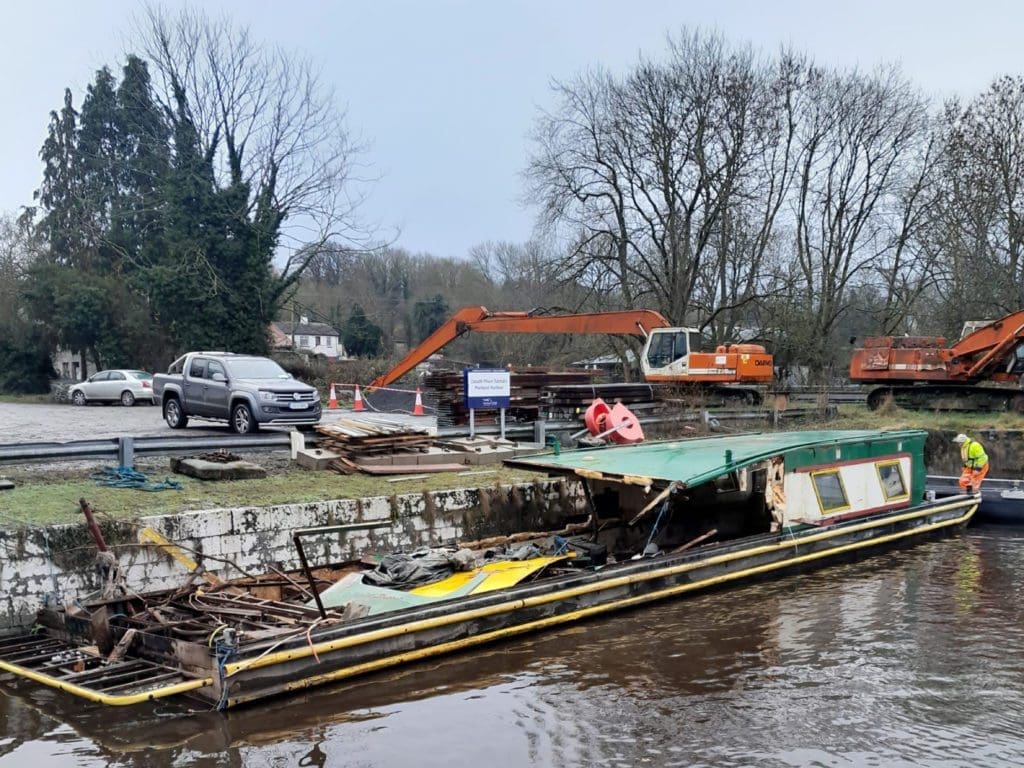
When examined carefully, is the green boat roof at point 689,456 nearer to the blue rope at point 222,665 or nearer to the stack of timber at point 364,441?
the stack of timber at point 364,441

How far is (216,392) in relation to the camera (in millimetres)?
16859

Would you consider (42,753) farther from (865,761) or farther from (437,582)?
(865,761)

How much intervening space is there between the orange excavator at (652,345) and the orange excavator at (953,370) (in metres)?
3.31

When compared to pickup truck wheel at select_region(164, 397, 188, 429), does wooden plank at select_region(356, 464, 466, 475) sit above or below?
below

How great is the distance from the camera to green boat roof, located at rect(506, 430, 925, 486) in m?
10.7

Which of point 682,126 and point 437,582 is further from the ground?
point 682,126

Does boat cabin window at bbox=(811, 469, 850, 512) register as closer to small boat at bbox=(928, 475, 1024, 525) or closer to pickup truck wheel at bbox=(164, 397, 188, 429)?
small boat at bbox=(928, 475, 1024, 525)

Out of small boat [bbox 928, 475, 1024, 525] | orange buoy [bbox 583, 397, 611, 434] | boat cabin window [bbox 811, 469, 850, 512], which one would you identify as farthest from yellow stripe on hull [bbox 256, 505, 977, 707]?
orange buoy [bbox 583, 397, 611, 434]

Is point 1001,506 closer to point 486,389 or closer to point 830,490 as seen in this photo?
point 830,490

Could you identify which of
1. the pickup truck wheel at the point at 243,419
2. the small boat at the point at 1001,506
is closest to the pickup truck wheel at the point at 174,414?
the pickup truck wheel at the point at 243,419

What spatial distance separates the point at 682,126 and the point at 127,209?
2433cm

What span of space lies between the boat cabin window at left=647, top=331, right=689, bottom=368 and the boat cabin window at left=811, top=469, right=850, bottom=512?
39.4 ft

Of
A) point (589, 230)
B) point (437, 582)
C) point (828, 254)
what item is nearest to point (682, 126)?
point (589, 230)

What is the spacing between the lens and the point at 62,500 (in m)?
10.1
